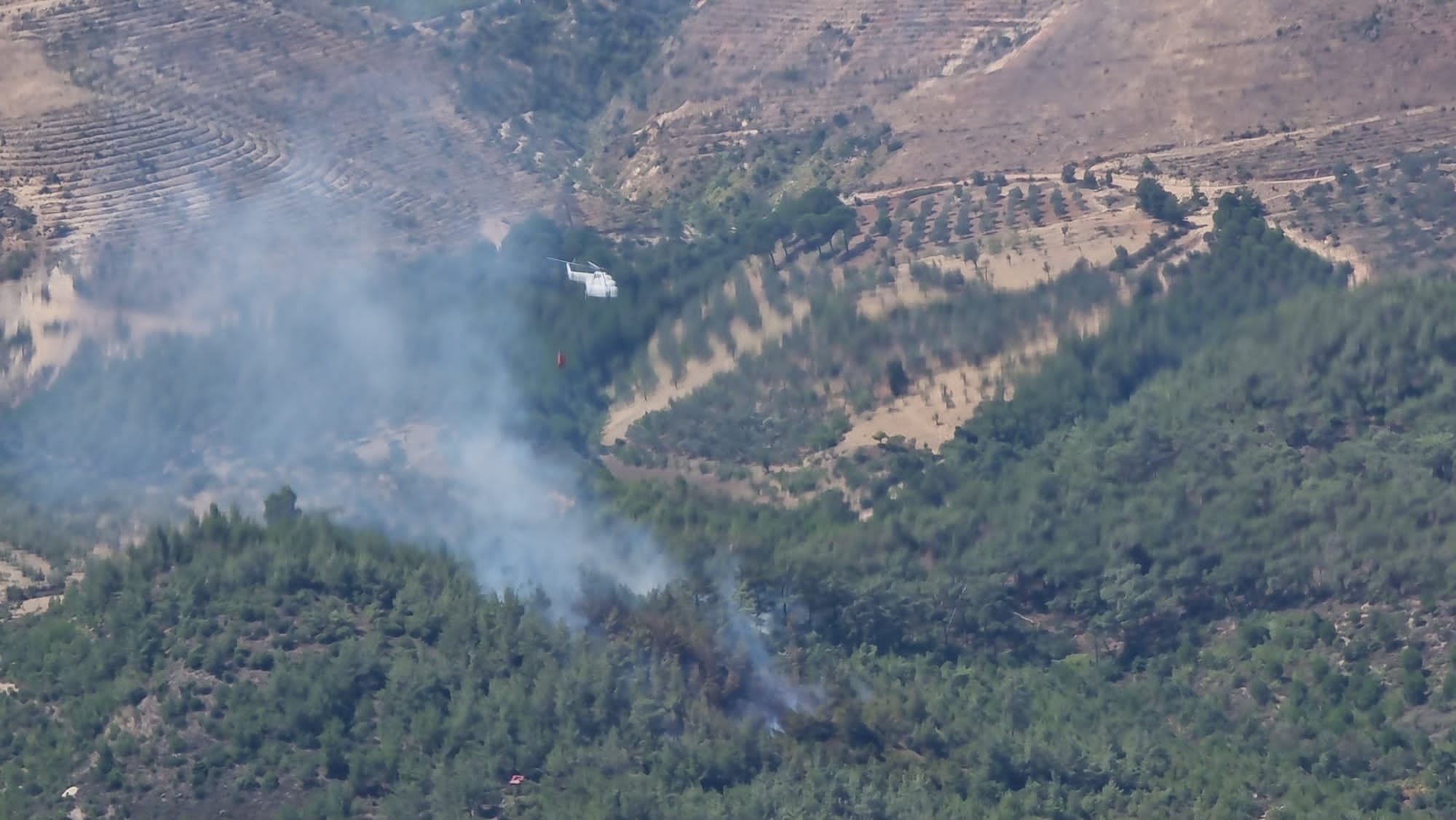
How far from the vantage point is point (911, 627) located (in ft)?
212

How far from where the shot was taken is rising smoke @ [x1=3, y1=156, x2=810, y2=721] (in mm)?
67125

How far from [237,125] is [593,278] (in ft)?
42.8

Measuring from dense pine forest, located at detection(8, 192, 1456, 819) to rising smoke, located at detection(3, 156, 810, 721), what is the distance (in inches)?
12.3

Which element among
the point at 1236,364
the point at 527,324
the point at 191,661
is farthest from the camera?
the point at 527,324

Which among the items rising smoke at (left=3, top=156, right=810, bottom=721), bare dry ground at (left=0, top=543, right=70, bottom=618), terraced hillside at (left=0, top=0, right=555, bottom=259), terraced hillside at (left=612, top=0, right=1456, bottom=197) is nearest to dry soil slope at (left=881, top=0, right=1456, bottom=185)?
terraced hillside at (left=612, top=0, right=1456, bottom=197)

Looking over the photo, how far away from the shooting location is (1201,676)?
6325 centimetres

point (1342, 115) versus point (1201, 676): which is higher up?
point (1342, 115)

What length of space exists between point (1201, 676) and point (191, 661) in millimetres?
21354

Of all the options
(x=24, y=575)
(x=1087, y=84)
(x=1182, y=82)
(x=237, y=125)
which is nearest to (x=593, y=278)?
(x=237, y=125)

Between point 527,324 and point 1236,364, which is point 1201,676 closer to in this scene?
point 1236,364

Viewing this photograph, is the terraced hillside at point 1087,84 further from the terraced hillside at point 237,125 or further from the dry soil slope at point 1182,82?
the terraced hillside at point 237,125

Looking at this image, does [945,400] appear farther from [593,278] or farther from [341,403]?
[341,403]

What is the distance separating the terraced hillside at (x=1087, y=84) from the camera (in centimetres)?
8088

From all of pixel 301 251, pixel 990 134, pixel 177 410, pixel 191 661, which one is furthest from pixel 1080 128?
pixel 191 661
